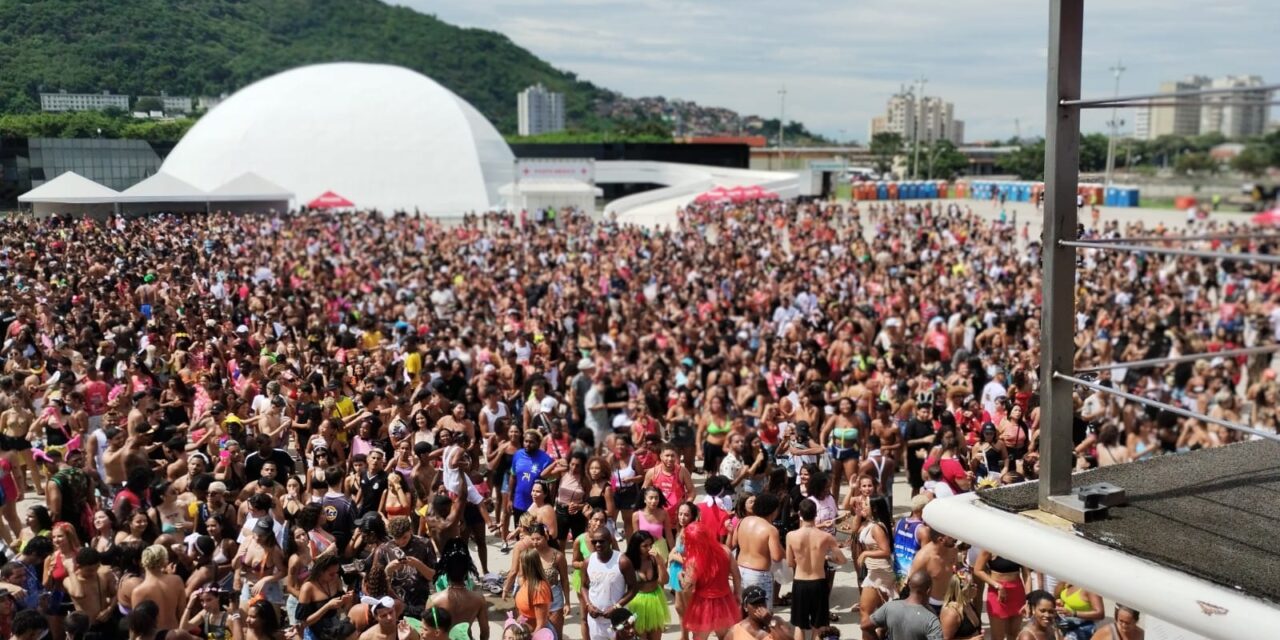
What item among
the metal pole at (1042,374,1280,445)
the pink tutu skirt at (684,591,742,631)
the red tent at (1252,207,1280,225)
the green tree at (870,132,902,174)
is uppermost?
the green tree at (870,132,902,174)

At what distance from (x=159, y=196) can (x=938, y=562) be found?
574 inches

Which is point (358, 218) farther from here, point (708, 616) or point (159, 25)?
point (708, 616)

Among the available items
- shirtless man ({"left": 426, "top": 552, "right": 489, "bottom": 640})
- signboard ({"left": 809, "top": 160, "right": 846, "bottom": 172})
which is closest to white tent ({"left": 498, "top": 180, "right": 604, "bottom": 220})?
signboard ({"left": 809, "top": 160, "right": 846, "bottom": 172})

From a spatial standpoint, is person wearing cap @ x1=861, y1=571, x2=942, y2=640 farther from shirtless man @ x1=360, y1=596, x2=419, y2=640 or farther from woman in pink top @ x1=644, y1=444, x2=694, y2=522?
shirtless man @ x1=360, y1=596, x2=419, y2=640

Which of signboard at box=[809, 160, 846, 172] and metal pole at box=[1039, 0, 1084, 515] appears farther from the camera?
signboard at box=[809, 160, 846, 172]

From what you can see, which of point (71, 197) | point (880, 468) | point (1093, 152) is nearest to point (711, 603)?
point (880, 468)

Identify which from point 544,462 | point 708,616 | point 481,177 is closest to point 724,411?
point 544,462

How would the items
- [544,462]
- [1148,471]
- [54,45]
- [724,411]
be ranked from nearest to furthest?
[1148,471] < [544,462] < [724,411] < [54,45]

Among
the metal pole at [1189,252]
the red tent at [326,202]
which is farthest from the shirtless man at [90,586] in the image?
the red tent at [326,202]

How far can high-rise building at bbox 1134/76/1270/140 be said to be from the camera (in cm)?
210

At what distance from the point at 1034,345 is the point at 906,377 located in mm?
2223

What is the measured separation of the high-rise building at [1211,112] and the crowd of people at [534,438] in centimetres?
117

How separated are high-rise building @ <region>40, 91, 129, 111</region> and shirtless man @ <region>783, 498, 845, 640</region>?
13015 mm

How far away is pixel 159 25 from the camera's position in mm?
16656
